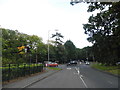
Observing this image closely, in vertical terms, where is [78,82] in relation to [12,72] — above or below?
below

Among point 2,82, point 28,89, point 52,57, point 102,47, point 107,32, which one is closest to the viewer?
point 28,89

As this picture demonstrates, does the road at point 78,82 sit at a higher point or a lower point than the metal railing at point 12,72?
lower

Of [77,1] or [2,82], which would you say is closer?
[2,82]

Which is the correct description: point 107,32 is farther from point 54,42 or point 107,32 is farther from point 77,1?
point 54,42

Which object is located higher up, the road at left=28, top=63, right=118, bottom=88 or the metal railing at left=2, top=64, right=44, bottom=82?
the metal railing at left=2, top=64, right=44, bottom=82

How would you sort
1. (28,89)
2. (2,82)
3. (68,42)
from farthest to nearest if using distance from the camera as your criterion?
(68,42) < (2,82) < (28,89)

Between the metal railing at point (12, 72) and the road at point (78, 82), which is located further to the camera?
the metal railing at point (12, 72)

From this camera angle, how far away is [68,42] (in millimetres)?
141125

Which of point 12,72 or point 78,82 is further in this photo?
point 12,72

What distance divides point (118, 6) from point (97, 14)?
13475 millimetres

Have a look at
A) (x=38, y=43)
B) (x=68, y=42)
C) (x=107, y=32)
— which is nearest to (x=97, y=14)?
(x=107, y=32)

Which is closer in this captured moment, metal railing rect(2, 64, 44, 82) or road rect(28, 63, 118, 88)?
road rect(28, 63, 118, 88)

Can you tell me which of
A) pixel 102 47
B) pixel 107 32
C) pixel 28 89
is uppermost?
pixel 107 32

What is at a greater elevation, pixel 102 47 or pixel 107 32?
pixel 107 32
